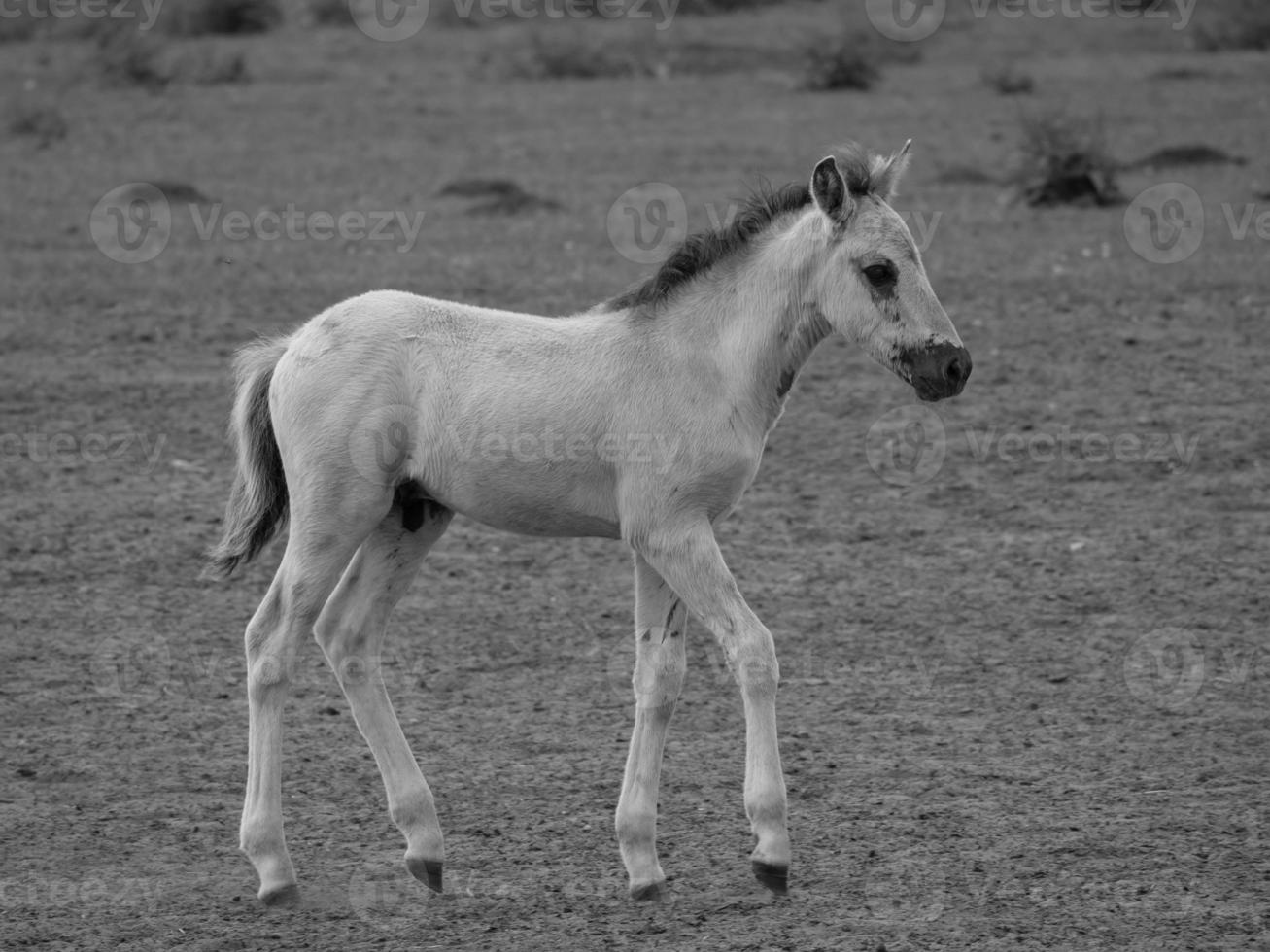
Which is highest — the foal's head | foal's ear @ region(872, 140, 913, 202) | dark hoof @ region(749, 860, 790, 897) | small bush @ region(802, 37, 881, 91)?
small bush @ region(802, 37, 881, 91)

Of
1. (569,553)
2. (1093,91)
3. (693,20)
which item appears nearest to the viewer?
(569,553)

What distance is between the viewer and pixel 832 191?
5.57 metres

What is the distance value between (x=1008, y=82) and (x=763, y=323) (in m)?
21.8

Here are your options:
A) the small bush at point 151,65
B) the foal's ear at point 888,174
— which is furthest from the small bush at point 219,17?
the foal's ear at point 888,174

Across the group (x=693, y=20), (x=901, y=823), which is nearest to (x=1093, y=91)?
(x=693, y=20)

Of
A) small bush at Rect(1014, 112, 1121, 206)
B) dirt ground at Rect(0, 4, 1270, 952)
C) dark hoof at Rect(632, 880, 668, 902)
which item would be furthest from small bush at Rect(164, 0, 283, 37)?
dark hoof at Rect(632, 880, 668, 902)

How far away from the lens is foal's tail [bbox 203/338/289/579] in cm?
607

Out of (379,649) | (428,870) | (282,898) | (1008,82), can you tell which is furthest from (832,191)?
(1008,82)

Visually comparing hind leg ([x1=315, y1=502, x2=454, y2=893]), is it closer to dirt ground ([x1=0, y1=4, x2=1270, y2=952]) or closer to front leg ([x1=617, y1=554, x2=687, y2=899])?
dirt ground ([x1=0, y1=4, x2=1270, y2=952])

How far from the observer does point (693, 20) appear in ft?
119

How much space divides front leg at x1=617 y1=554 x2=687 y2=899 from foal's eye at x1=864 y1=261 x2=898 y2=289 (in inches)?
46.8

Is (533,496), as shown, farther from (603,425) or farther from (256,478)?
(256,478)

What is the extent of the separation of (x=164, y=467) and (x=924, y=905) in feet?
22.3

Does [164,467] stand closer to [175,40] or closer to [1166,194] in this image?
[1166,194]
